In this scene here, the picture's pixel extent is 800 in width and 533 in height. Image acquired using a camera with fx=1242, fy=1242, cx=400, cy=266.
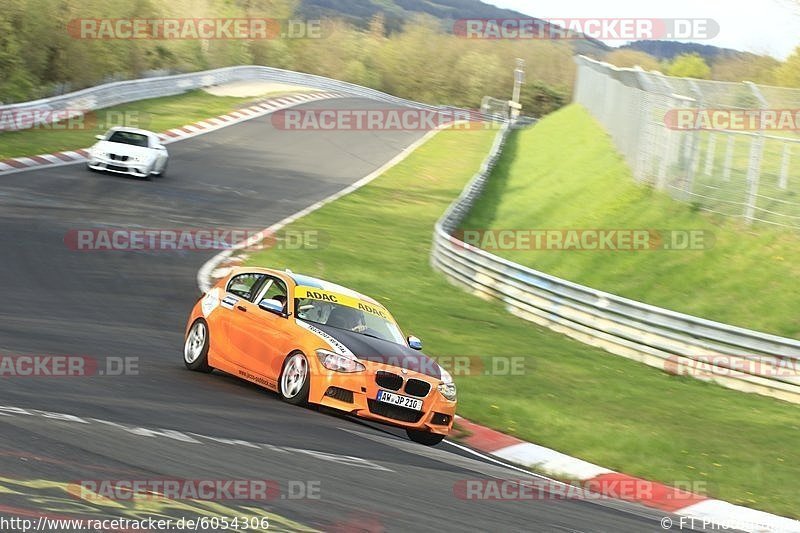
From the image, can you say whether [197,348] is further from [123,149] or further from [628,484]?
[123,149]

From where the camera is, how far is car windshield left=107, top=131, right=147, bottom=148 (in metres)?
31.1

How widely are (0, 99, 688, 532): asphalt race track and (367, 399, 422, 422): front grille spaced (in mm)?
213

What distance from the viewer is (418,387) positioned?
11727mm

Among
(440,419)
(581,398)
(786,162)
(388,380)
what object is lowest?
(581,398)

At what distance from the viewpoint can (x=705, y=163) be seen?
79.7ft

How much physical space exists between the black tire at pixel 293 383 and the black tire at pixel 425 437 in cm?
108

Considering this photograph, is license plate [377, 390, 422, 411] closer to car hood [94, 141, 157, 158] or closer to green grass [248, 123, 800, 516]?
green grass [248, 123, 800, 516]

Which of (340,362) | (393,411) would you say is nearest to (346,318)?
(340,362)

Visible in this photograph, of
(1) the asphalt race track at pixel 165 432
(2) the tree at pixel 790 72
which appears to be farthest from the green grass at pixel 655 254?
(2) the tree at pixel 790 72

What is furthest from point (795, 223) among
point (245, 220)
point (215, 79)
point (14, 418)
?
point (215, 79)

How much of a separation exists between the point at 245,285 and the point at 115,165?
1806 centimetres

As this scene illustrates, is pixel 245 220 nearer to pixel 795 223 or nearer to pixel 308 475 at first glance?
pixel 795 223

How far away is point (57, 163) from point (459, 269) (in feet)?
40.2

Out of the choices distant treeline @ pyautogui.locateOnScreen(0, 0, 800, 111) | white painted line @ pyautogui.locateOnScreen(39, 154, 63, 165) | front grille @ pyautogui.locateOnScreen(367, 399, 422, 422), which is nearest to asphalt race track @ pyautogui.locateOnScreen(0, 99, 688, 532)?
front grille @ pyautogui.locateOnScreen(367, 399, 422, 422)
